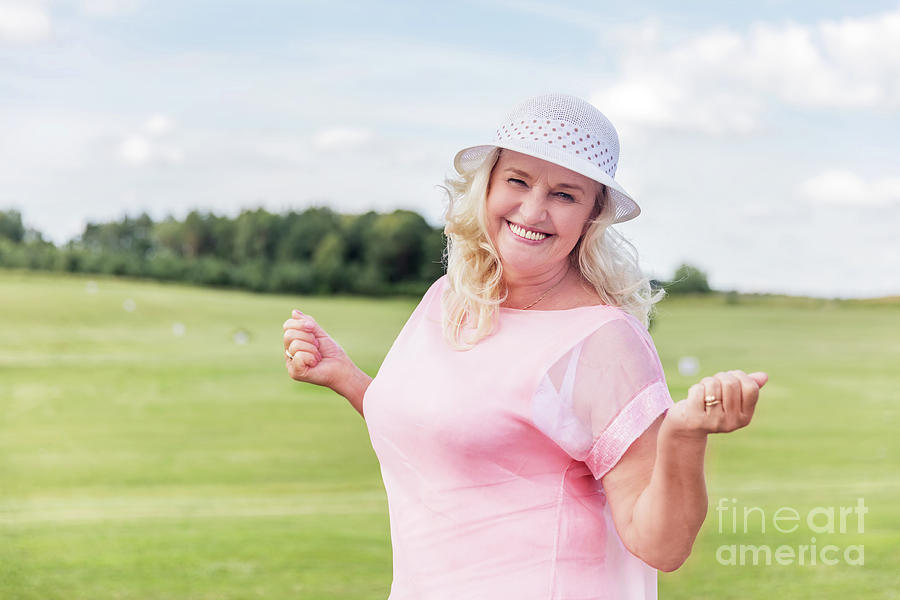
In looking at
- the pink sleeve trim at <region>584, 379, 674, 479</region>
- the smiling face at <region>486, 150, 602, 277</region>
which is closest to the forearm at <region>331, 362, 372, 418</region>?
the smiling face at <region>486, 150, 602, 277</region>

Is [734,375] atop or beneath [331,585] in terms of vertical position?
atop

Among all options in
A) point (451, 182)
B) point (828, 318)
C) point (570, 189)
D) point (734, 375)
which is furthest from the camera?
point (828, 318)

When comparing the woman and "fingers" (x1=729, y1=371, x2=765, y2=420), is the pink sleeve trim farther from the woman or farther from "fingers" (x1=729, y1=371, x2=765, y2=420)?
"fingers" (x1=729, y1=371, x2=765, y2=420)

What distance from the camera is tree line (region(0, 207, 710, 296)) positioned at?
68.7 ft

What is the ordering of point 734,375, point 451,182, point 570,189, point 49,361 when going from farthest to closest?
1. point 49,361
2. point 451,182
3. point 570,189
4. point 734,375

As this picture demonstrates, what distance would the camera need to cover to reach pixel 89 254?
68.4 ft

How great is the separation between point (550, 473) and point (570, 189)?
1.38 feet

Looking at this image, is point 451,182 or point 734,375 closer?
point 734,375

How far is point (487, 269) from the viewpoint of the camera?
1.59 meters

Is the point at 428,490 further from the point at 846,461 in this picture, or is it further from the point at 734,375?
the point at 846,461

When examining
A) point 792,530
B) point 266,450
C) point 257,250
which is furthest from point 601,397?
point 257,250

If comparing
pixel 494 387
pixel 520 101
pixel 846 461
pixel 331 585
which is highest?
pixel 520 101

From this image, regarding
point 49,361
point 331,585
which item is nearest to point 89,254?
point 49,361

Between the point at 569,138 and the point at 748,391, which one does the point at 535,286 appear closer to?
the point at 569,138
